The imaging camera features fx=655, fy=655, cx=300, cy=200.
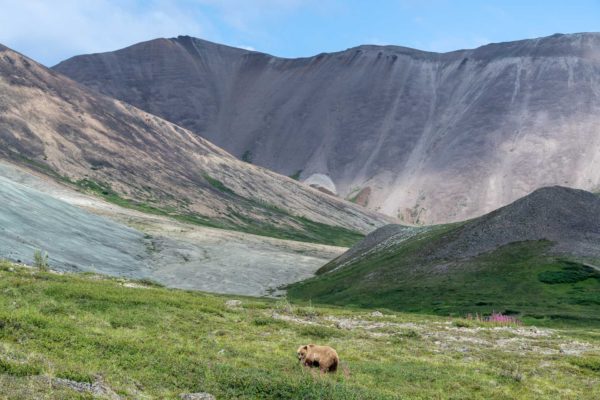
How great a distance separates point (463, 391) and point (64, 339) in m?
12.8

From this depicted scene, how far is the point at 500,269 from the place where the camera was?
61.6 m

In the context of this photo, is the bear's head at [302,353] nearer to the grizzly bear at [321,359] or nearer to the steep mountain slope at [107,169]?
the grizzly bear at [321,359]

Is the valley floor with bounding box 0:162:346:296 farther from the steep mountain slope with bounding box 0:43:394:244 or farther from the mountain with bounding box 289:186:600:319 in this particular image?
the steep mountain slope with bounding box 0:43:394:244

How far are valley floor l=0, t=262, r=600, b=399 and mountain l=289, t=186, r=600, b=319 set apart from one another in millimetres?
16115

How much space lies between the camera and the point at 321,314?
1496 inches

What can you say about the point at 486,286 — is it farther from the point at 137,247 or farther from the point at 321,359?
the point at 137,247

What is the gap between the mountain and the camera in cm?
5331

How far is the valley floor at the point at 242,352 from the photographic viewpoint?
17.8 metres

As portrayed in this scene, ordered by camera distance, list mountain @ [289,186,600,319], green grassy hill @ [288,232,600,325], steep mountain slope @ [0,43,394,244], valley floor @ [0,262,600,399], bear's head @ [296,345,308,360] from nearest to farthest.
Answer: valley floor @ [0,262,600,399] → bear's head @ [296,345,308,360] → green grassy hill @ [288,232,600,325] → mountain @ [289,186,600,319] → steep mountain slope @ [0,43,394,244]

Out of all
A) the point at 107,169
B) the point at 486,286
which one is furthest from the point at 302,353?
the point at 107,169

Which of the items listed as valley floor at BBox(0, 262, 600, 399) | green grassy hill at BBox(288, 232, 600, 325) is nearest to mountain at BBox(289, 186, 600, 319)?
green grassy hill at BBox(288, 232, 600, 325)

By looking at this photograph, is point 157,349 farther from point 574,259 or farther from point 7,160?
point 7,160

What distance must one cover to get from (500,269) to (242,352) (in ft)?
143

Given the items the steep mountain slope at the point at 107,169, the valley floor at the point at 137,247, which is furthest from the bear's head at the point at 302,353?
the steep mountain slope at the point at 107,169
